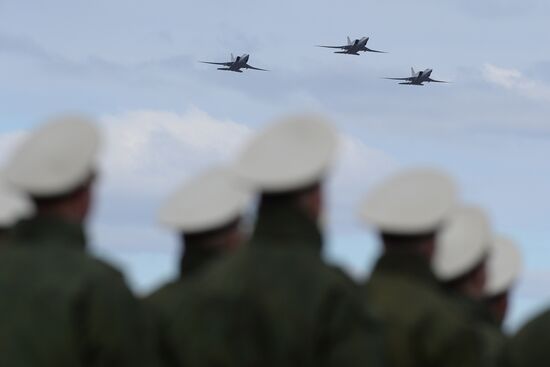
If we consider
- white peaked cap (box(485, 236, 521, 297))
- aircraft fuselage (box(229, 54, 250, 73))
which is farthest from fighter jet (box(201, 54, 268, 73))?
white peaked cap (box(485, 236, 521, 297))

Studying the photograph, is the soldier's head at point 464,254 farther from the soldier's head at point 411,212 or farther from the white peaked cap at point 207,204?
the white peaked cap at point 207,204

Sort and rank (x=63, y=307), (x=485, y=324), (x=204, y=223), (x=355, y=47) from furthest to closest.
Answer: (x=355, y=47), (x=485, y=324), (x=204, y=223), (x=63, y=307)

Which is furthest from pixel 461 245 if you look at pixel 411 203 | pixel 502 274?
pixel 502 274

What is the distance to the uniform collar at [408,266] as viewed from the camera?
704 cm

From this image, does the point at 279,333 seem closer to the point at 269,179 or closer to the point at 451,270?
the point at 269,179

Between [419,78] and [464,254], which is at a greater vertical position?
[464,254]

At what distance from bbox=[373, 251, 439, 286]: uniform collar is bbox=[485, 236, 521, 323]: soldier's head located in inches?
124

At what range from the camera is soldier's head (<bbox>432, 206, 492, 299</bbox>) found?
8430 mm

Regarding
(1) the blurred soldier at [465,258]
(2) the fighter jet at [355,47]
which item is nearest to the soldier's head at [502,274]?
(1) the blurred soldier at [465,258]

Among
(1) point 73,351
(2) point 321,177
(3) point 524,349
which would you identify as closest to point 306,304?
(2) point 321,177

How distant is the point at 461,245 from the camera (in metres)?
8.49

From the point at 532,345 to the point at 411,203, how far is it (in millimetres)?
1317

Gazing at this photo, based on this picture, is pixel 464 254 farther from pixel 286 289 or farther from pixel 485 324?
pixel 286 289

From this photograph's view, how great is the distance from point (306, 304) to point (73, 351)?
107cm
